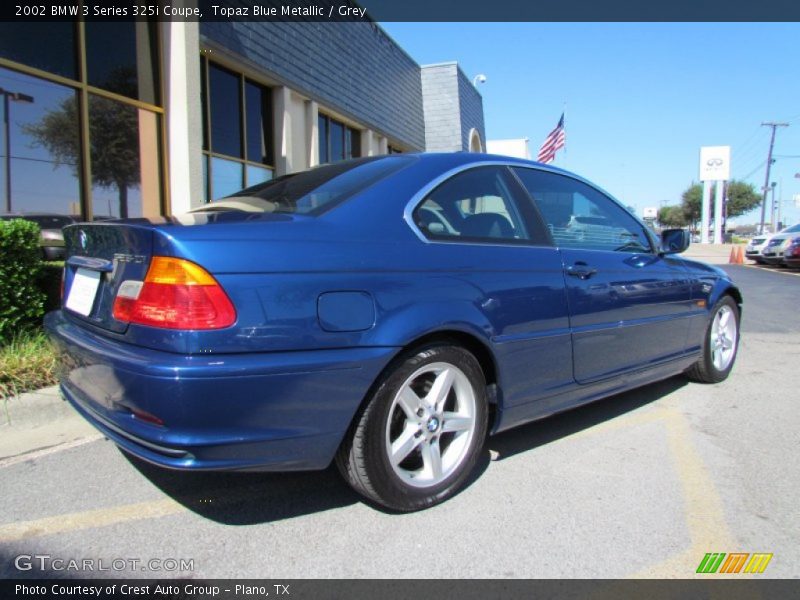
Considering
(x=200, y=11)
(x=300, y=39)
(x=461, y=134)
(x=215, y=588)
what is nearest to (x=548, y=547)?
(x=215, y=588)

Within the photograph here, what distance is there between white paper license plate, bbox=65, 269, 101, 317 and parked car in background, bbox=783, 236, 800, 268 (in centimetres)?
1861

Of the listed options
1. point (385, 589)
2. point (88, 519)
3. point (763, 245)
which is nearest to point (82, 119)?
point (88, 519)

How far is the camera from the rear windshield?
8.27 feet

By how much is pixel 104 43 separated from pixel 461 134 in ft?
42.8

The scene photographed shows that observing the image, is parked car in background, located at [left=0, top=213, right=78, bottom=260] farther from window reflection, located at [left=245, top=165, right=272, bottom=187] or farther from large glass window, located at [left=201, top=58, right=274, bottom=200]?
window reflection, located at [left=245, top=165, right=272, bottom=187]

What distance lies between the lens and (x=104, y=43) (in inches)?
278

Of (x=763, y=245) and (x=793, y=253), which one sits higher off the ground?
(x=763, y=245)

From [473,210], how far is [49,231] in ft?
18.5

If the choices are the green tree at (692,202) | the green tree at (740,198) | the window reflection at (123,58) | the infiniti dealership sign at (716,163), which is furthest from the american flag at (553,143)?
the green tree at (692,202)

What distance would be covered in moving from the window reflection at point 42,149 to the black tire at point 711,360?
267 inches

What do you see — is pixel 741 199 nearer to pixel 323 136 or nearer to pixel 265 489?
pixel 323 136

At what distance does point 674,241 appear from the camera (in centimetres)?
412

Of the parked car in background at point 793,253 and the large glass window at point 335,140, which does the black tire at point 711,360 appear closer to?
the large glass window at point 335,140

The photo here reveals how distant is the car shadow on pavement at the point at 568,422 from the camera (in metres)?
3.38
